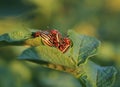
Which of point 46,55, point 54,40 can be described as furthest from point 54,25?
point 46,55

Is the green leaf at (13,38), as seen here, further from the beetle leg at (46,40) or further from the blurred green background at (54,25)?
the blurred green background at (54,25)

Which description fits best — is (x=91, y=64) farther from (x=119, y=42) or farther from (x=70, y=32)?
(x=119, y=42)

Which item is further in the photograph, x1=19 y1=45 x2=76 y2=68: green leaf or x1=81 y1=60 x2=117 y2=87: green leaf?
x1=81 y1=60 x2=117 y2=87: green leaf

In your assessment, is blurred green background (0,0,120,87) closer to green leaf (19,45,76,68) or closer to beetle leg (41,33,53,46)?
beetle leg (41,33,53,46)

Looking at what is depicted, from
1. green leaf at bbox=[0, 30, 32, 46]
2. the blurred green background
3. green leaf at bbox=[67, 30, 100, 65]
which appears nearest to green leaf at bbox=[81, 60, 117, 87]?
green leaf at bbox=[67, 30, 100, 65]

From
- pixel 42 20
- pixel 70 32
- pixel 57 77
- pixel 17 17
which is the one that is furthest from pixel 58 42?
pixel 42 20

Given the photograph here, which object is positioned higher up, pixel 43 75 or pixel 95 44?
pixel 95 44

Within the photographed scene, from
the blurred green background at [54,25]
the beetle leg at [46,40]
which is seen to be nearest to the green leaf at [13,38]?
the beetle leg at [46,40]
